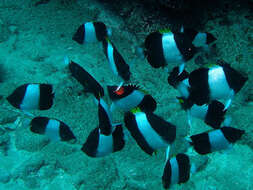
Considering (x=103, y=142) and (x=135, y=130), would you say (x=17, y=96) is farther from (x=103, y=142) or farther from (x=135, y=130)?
(x=135, y=130)

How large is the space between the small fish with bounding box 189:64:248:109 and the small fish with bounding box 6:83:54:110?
171cm

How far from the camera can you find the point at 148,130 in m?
2.00

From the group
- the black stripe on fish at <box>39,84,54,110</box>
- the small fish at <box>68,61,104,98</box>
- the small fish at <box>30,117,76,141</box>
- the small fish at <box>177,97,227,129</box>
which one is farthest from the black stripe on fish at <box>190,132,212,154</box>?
the black stripe on fish at <box>39,84,54,110</box>

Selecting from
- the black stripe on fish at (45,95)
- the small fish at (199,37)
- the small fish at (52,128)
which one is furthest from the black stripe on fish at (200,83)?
the small fish at (199,37)

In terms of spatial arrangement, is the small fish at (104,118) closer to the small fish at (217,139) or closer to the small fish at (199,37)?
the small fish at (217,139)

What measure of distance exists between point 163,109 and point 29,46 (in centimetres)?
342

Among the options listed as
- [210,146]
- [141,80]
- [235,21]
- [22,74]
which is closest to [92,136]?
[210,146]

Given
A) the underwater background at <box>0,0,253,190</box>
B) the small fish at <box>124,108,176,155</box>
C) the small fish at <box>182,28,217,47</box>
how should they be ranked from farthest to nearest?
1. the small fish at <box>182,28,217,47</box>
2. the underwater background at <box>0,0,253,190</box>
3. the small fish at <box>124,108,176,155</box>

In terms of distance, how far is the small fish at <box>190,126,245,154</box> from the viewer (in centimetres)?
238

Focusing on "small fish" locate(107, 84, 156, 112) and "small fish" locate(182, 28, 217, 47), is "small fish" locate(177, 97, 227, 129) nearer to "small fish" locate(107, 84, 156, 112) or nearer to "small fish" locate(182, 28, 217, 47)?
"small fish" locate(107, 84, 156, 112)

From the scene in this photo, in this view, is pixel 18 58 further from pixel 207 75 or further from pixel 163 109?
pixel 207 75

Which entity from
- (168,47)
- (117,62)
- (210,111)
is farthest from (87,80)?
(210,111)

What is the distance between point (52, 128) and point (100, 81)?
1.68 meters

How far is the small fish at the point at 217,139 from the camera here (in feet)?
7.79
